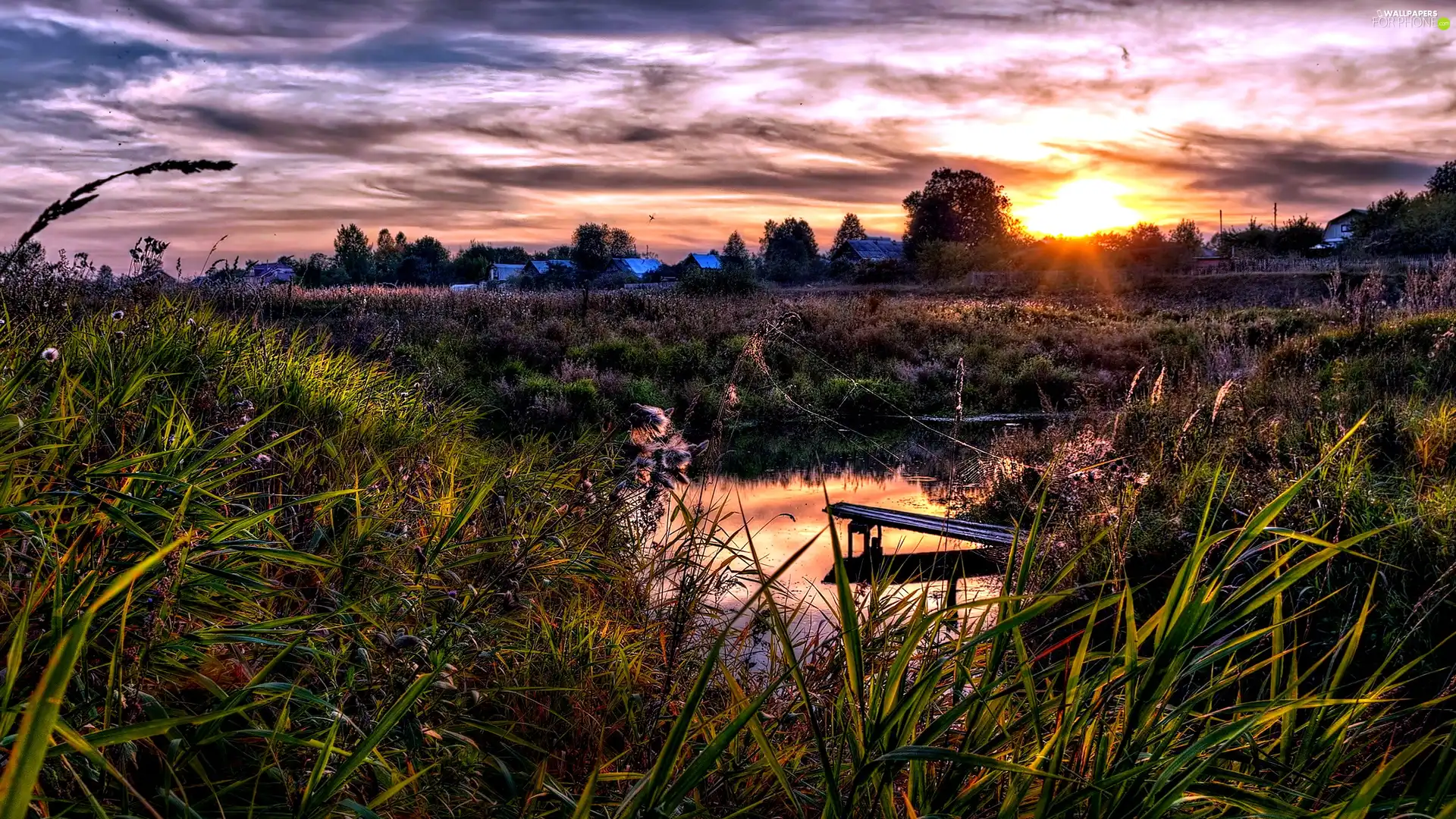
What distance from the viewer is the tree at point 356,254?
146ft

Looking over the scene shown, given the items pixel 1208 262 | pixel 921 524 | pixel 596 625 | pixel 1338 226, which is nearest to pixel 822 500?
pixel 921 524

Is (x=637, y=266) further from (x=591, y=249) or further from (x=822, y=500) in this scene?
(x=822, y=500)

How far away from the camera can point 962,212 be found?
2741 inches

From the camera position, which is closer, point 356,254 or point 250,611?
point 250,611

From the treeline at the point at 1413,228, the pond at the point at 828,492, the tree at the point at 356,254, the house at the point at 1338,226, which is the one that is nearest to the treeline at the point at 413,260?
the tree at the point at 356,254

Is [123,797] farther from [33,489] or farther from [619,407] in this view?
[619,407]

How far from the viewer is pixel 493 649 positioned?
244cm

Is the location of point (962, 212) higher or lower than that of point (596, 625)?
higher

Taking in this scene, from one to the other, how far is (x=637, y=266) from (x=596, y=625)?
222 feet

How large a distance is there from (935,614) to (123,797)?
4.26 ft

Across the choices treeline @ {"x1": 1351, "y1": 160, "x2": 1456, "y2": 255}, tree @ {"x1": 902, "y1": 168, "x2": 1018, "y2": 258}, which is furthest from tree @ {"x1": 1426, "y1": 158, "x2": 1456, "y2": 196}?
tree @ {"x1": 902, "y1": 168, "x2": 1018, "y2": 258}

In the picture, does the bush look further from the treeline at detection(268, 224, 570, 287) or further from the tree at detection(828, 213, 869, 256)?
the tree at detection(828, 213, 869, 256)

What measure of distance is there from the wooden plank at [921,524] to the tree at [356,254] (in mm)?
32939

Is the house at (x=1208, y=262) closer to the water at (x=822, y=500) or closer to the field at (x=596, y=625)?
the water at (x=822, y=500)
